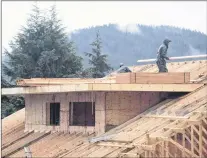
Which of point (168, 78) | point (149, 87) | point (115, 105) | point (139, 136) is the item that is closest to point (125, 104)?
point (115, 105)

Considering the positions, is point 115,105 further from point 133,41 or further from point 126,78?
point 133,41

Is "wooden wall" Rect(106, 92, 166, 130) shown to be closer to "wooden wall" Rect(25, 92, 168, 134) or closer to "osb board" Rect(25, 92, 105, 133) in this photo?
"wooden wall" Rect(25, 92, 168, 134)

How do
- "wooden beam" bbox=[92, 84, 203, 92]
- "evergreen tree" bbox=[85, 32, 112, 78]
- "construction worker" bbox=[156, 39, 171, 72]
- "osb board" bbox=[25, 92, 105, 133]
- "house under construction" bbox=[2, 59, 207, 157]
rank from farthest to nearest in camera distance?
"evergreen tree" bbox=[85, 32, 112, 78] < "construction worker" bbox=[156, 39, 171, 72] < "osb board" bbox=[25, 92, 105, 133] < "wooden beam" bbox=[92, 84, 203, 92] < "house under construction" bbox=[2, 59, 207, 157]

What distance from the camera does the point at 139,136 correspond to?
1477 cm

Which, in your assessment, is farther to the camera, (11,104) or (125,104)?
(11,104)

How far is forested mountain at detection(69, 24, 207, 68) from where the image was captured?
8469cm

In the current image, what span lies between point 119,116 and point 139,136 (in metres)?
3.18

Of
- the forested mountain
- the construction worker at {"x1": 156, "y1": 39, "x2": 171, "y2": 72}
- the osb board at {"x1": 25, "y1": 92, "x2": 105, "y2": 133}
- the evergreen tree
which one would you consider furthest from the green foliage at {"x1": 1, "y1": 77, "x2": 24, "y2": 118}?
the forested mountain

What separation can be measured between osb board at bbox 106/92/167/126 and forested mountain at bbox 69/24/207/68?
211 feet

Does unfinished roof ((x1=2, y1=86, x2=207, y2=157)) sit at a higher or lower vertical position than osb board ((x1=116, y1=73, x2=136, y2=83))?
lower

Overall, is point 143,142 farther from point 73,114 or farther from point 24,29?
point 24,29

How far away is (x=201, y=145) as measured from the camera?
1338cm

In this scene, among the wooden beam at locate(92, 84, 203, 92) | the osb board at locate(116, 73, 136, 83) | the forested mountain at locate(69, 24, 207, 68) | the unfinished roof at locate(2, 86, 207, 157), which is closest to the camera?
the unfinished roof at locate(2, 86, 207, 157)

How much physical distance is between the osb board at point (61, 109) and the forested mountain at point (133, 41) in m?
60.9
